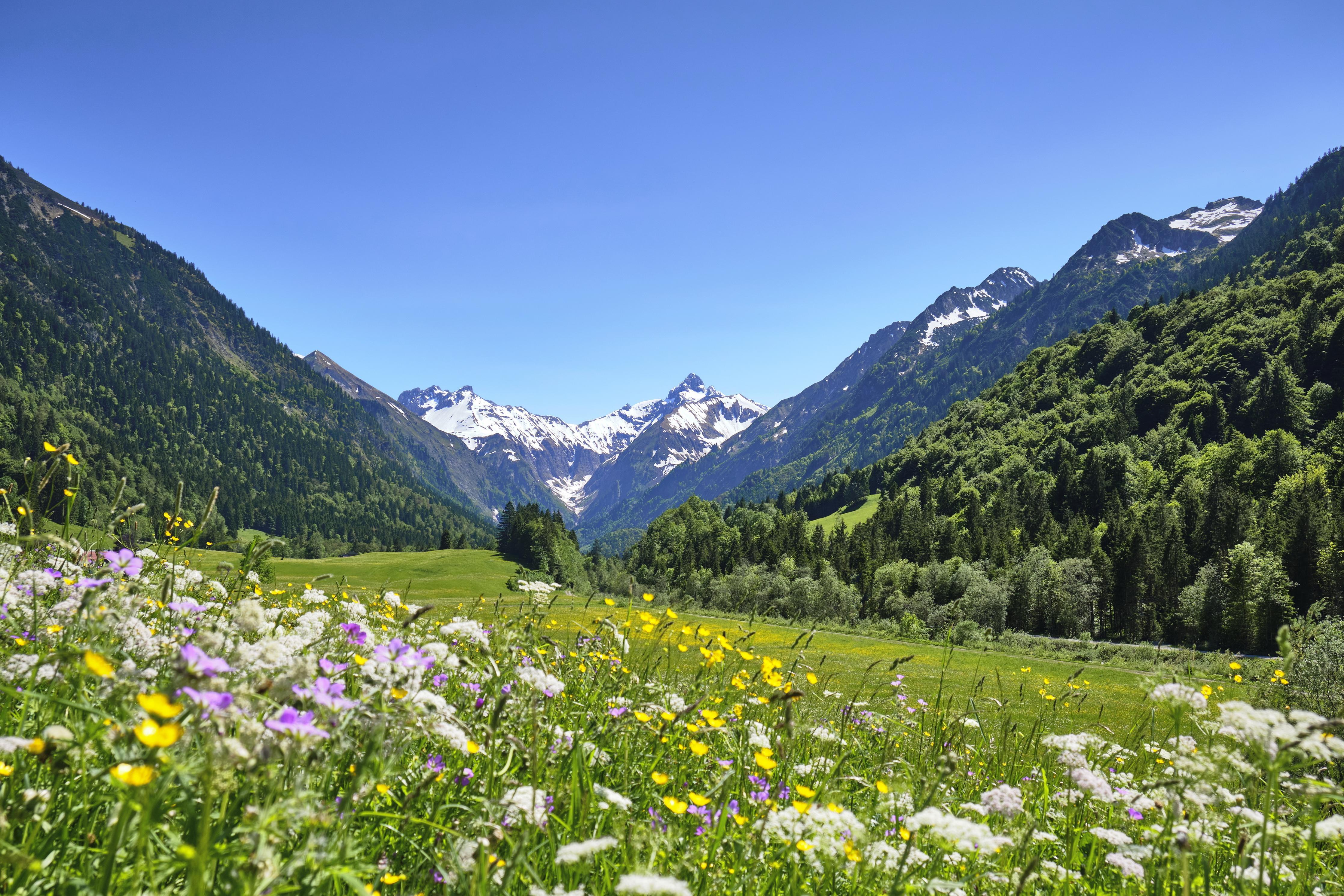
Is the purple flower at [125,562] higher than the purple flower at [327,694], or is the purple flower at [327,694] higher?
the purple flower at [125,562]

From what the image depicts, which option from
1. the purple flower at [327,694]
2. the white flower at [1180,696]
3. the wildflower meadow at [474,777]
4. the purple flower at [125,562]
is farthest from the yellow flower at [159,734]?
the white flower at [1180,696]

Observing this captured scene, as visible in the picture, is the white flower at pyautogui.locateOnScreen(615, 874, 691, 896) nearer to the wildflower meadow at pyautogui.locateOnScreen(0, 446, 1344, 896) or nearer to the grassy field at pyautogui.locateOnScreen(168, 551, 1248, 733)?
the wildflower meadow at pyautogui.locateOnScreen(0, 446, 1344, 896)

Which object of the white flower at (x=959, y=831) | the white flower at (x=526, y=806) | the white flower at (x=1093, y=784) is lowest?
the white flower at (x=1093, y=784)

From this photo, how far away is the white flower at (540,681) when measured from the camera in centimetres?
267

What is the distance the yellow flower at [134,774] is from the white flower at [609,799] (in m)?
1.36

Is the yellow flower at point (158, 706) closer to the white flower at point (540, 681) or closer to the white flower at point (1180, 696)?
the white flower at point (540, 681)

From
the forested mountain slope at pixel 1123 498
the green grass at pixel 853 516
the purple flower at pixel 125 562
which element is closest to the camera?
the purple flower at pixel 125 562

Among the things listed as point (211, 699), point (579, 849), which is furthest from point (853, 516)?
point (211, 699)

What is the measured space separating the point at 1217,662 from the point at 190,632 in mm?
45201

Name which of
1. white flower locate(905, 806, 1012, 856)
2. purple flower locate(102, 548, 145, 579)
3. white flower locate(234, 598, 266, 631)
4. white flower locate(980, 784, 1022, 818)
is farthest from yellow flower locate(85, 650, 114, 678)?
white flower locate(980, 784, 1022, 818)

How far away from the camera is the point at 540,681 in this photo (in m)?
2.73

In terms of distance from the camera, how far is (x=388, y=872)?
7.78ft

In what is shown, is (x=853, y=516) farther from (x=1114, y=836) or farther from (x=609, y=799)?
(x=609, y=799)

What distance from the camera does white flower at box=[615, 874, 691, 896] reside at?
1662 mm
